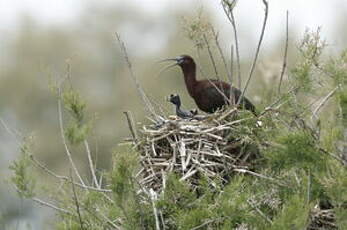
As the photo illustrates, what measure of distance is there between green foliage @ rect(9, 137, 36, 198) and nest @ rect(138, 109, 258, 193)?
729 mm

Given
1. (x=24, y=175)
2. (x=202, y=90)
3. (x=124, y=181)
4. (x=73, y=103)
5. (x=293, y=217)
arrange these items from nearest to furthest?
(x=293, y=217), (x=124, y=181), (x=73, y=103), (x=24, y=175), (x=202, y=90)

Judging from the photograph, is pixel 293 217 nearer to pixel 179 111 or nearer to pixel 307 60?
pixel 307 60

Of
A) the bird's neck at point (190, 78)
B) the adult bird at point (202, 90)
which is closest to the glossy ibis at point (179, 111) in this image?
the adult bird at point (202, 90)

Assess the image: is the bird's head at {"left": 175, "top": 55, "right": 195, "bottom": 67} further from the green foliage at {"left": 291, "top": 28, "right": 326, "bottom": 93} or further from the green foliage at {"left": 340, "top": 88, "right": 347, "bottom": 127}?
the green foliage at {"left": 340, "top": 88, "right": 347, "bottom": 127}

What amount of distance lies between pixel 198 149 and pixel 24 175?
1.07 metres

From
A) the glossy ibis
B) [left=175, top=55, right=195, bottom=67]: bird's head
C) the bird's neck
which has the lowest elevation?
the glossy ibis

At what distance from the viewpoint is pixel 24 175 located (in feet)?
23.0

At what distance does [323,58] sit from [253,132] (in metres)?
0.71

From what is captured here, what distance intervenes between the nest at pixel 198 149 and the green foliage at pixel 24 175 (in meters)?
0.73

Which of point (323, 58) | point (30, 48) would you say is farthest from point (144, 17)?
point (323, 58)

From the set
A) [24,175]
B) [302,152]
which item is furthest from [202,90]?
[302,152]

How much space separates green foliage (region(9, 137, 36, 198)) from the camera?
6.93 metres

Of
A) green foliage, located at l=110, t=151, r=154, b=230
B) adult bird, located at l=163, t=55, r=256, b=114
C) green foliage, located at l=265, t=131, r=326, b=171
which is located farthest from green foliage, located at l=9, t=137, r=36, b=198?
adult bird, located at l=163, t=55, r=256, b=114

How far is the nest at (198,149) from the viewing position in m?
7.36
